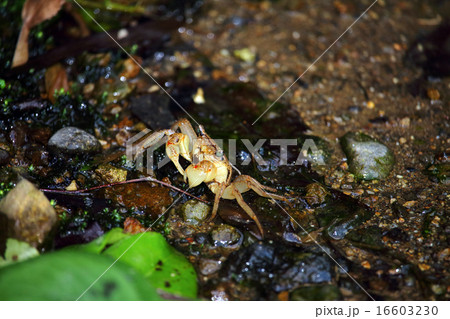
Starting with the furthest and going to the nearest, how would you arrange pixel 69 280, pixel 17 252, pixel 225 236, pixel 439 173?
pixel 439 173, pixel 225 236, pixel 17 252, pixel 69 280

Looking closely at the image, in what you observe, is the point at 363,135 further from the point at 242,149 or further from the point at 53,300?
the point at 53,300

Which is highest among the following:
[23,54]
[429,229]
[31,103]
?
[23,54]

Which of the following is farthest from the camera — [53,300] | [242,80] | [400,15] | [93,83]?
[400,15]

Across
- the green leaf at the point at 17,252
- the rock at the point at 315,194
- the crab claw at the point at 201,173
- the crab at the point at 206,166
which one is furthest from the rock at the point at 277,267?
the green leaf at the point at 17,252

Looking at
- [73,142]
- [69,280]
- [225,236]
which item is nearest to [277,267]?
[225,236]

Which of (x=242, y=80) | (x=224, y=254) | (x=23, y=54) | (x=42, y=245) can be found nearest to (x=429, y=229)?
(x=224, y=254)

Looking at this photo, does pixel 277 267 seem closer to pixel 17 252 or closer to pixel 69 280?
pixel 69 280

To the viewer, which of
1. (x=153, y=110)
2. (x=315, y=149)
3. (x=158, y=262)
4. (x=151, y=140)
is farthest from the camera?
(x=153, y=110)

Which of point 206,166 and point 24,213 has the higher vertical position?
point 24,213
